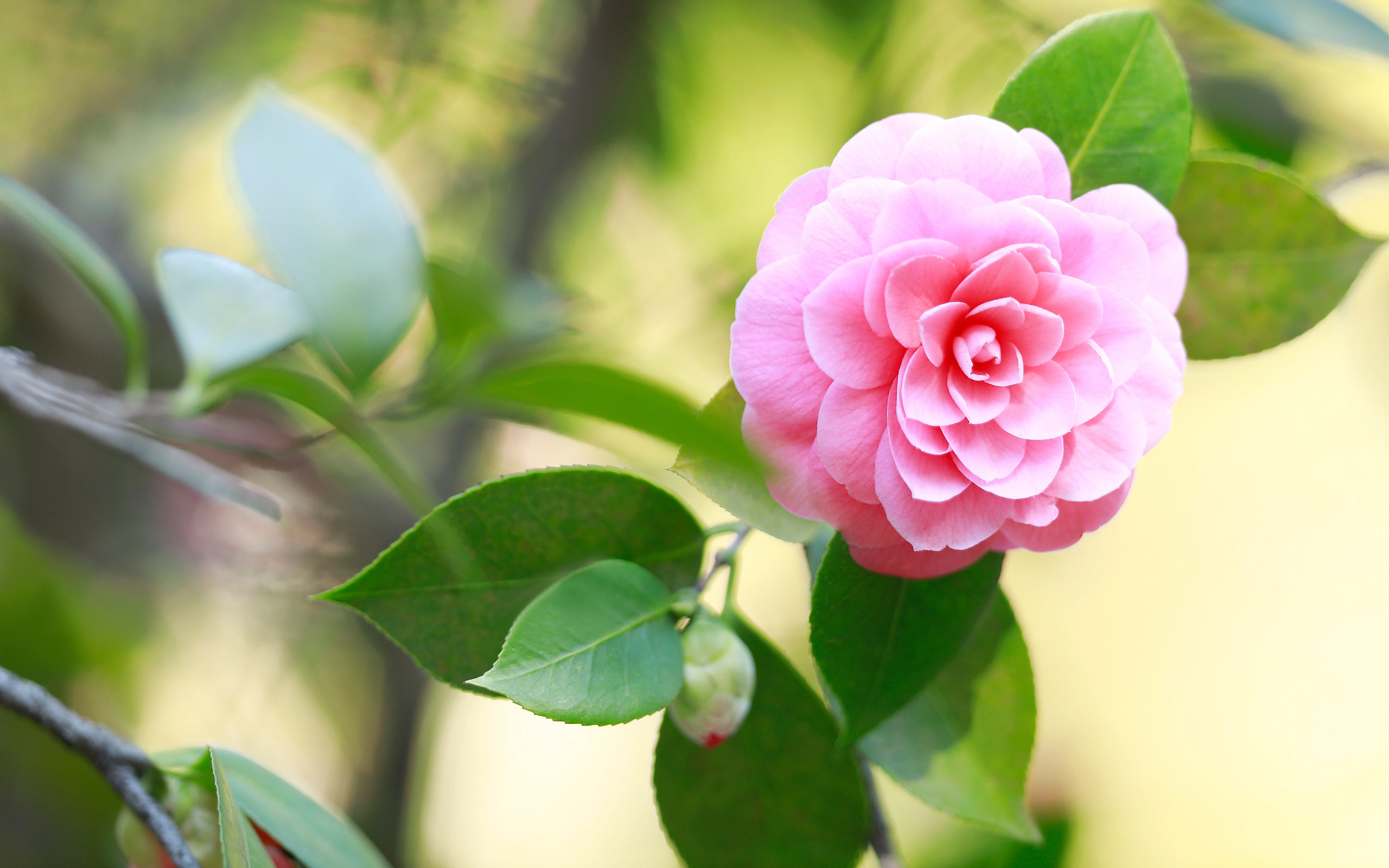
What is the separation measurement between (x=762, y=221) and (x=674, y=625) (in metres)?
1.13

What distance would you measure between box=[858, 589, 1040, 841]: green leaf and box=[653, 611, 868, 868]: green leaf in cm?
4

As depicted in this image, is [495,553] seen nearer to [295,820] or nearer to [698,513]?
[295,820]

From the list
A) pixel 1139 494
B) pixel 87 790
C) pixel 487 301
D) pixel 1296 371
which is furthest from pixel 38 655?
pixel 1296 371

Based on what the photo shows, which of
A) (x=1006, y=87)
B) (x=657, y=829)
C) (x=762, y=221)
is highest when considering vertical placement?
(x=1006, y=87)

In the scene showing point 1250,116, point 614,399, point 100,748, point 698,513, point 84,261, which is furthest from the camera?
point 698,513

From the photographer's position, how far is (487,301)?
395 mm

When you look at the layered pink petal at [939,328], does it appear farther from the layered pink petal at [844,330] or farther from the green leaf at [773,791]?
the green leaf at [773,791]

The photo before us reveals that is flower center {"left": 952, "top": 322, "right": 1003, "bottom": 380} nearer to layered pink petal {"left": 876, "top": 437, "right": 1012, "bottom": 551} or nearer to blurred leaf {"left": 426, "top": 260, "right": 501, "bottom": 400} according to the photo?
layered pink petal {"left": 876, "top": 437, "right": 1012, "bottom": 551}

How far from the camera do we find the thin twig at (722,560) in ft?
1.18

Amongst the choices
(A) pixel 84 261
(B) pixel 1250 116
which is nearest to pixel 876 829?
(A) pixel 84 261

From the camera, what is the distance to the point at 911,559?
0.31m

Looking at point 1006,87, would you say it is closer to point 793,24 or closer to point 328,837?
point 328,837

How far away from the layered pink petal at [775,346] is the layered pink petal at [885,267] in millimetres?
23

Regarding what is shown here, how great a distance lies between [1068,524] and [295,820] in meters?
0.34
